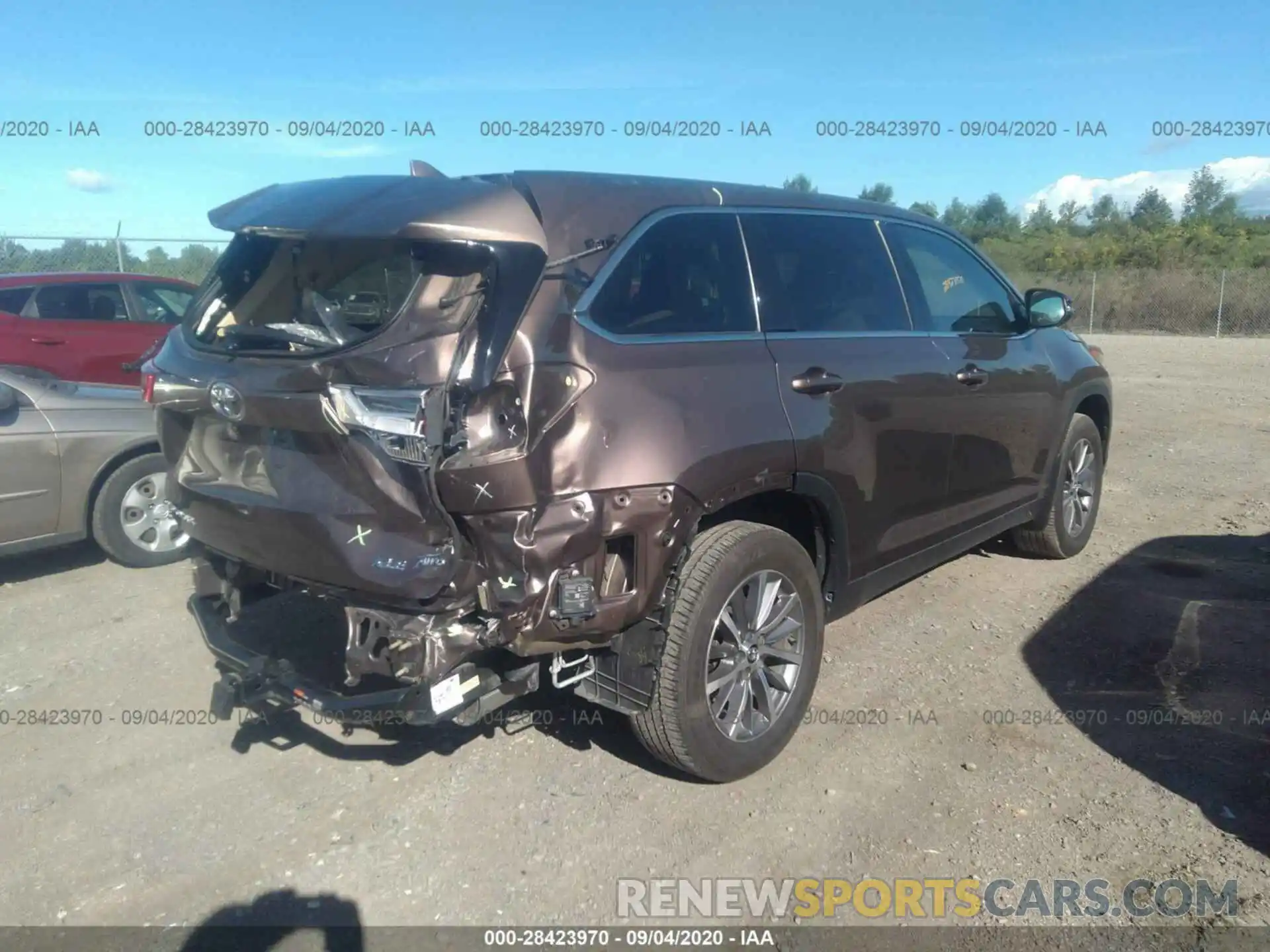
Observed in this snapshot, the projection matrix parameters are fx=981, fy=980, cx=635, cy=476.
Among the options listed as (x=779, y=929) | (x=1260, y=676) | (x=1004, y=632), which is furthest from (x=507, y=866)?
(x=1260, y=676)

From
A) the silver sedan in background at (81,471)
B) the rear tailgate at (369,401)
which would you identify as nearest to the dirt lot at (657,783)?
the silver sedan in background at (81,471)

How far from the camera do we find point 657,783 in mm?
3586

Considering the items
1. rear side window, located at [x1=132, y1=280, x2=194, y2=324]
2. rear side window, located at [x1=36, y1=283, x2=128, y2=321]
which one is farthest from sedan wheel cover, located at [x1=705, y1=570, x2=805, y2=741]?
rear side window, located at [x1=36, y1=283, x2=128, y2=321]

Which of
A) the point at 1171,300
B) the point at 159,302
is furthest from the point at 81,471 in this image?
the point at 1171,300

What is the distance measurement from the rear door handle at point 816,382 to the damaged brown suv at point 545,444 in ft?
0.06

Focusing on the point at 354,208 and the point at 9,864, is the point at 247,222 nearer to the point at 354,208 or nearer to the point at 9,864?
the point at 354,208

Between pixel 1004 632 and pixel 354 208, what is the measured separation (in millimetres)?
3645

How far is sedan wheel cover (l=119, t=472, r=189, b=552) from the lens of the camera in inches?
235

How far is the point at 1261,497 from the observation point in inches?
282

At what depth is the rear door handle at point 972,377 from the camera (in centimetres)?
446

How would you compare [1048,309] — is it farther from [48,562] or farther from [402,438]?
[48,562]

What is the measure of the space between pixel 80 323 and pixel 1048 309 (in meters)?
7.66

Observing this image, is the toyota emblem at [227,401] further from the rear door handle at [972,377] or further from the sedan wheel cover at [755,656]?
the rear door handle at [972,377]

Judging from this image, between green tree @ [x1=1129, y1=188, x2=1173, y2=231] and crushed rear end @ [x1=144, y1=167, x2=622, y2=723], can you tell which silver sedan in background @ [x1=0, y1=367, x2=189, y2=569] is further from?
green tree @ [x1=1129, y1=188, x2=1173, y2=231]
